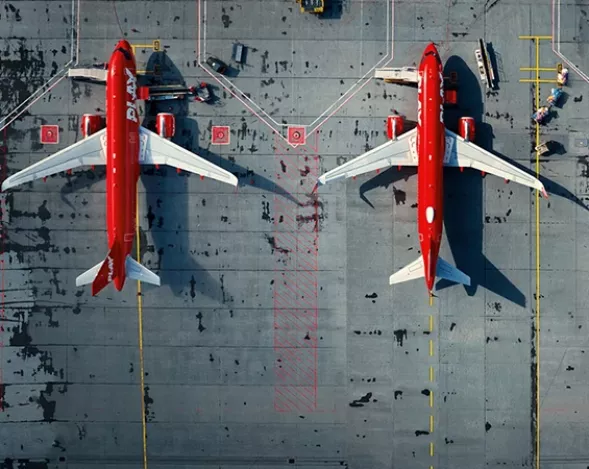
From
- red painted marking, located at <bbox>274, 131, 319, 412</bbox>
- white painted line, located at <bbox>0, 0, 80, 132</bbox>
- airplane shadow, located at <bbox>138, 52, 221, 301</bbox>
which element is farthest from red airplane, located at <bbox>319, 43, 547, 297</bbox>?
white painted line, located at <bbox>0, 0, 80, 132</bbox>

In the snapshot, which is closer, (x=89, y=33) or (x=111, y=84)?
(x=111, y=84)

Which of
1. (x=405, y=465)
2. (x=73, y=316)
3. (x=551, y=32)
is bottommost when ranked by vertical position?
Answer: (x=405, y=465)

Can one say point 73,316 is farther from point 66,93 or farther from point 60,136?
point 66,93

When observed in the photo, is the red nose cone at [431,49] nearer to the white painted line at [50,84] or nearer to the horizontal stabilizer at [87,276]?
the white painted line at [50,84]

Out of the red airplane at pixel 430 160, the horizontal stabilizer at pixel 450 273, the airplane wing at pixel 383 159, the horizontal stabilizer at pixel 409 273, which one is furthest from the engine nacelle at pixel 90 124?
the horizontal stabilizer at pixel 450 273

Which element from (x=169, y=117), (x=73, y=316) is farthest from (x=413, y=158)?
(x=73, y=316)

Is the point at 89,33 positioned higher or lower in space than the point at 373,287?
higher

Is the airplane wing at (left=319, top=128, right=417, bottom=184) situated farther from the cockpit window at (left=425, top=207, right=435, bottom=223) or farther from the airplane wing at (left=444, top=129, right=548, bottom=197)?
the cockpit window at (left=425, top=207, right=435, bottom=223)
